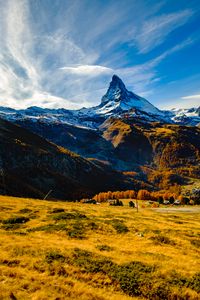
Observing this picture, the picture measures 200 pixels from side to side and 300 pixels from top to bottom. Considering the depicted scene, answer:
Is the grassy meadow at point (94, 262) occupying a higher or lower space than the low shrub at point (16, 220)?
lower

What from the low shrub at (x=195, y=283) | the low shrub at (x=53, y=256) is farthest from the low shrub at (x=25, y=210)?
the low shrub at (x=195, y=283)

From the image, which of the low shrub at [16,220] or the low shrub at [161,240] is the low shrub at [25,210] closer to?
the low shrub at [16,220]

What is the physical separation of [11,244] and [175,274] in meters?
15.8

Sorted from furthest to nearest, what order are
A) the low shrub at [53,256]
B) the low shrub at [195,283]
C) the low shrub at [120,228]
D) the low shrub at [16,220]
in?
the low shrub at [16,220], the low shrub at [120,228], the low shrub at [53,256], the low shrub at [195,283]

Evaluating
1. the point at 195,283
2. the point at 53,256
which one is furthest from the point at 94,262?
the point at 195,283

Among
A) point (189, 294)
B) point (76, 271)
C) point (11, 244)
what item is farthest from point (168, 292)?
point (11, 244)

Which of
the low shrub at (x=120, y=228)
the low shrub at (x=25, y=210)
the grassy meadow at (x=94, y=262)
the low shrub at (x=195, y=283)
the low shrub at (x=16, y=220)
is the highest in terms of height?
the low shrub at (x=25, y=210)

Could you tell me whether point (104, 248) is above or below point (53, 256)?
below

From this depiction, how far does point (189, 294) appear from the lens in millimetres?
20672

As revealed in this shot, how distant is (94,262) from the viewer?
2512 cm

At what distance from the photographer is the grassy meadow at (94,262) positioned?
19891 millimetres

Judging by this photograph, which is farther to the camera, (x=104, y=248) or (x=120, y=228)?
(x=120, y=228)

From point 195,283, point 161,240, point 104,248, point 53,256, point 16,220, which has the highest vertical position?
point 16,220

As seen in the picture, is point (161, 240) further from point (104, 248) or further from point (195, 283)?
point (195, 283)
